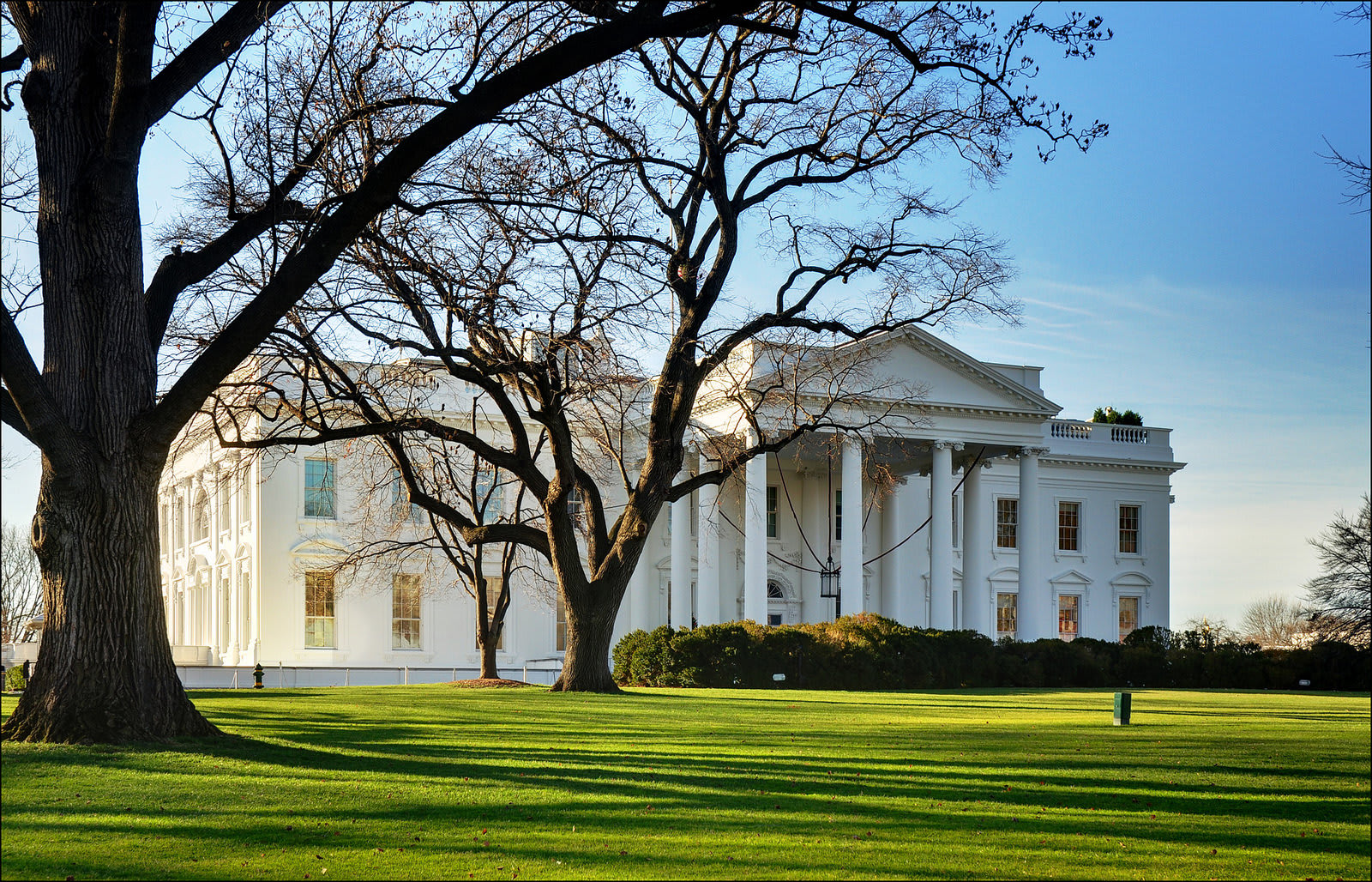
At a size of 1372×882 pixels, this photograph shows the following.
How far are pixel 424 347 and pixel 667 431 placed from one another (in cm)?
469

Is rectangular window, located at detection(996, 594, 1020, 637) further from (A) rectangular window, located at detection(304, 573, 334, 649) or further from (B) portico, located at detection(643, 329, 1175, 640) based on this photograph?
(A) rectangular window, located at detection(304, 573, 334, 649)

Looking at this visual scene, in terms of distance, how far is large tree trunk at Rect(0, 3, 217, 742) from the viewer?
1222 centimetres

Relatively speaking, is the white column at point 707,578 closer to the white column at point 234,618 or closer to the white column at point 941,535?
the white column at point 941,535

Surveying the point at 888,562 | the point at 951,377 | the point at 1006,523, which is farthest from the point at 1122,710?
the point at 1006,523

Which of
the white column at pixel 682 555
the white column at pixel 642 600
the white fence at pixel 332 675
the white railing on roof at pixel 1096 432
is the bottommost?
the white fence at pixel 332 675

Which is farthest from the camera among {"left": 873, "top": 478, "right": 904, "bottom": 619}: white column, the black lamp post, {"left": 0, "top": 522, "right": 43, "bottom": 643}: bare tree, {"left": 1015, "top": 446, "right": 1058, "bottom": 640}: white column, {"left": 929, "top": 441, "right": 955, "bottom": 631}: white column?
{"left": 0, "top": 522, "right": 43, "bottom": 643}: bare tree

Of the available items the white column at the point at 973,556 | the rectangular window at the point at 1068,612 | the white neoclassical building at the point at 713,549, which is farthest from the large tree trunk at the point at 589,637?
the rectangular window at the point at 1068,612

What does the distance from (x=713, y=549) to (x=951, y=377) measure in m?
9.90

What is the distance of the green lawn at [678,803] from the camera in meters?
7.75

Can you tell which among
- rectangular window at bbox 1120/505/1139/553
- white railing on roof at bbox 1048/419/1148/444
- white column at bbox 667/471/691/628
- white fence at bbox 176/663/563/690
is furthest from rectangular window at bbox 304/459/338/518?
rectangular window at bbox 1120/505/1139/553

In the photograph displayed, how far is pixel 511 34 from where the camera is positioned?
54.0 feet

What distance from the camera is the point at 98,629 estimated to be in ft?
40.2

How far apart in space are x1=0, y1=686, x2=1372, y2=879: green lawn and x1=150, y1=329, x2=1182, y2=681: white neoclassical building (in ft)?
76.8

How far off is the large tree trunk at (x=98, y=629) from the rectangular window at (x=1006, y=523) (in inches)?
1859
